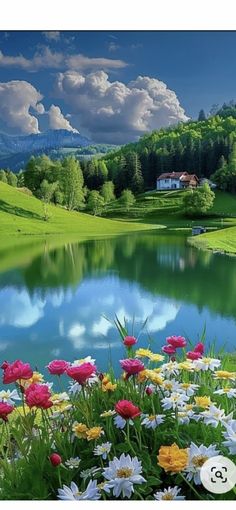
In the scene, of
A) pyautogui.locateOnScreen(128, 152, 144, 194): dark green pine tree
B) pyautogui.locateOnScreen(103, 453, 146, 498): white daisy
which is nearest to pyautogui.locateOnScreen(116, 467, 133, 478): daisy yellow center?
pyautogui.locateOnScreen(103, 453, 146, 498): white daisy

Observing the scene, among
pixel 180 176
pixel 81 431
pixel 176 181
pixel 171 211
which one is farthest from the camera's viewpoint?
pixel 180 176

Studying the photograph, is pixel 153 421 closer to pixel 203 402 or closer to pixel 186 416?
pixel 186 416

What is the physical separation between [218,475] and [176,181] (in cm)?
→ 7184

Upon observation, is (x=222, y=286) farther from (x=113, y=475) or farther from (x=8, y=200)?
(x=8, y=200)

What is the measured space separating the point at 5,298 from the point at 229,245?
1722 cm

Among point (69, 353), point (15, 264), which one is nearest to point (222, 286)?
point (69, 353)

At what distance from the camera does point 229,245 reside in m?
28.0

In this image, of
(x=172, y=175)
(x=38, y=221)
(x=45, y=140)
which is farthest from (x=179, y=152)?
(x=45, y=140)

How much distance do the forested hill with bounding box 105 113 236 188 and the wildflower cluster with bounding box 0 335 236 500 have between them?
→ 70.1 m

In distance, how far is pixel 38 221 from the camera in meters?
47.6

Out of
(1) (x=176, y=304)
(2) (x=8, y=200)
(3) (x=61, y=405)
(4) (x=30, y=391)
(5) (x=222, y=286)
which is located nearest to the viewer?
(4) (x=30, y=391)

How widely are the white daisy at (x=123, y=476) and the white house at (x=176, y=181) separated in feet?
235

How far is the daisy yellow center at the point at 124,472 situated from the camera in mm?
1748

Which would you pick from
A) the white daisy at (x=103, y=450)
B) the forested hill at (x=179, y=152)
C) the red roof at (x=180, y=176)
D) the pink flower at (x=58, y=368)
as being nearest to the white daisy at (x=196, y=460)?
the white daisy at (x=103, y=450)
